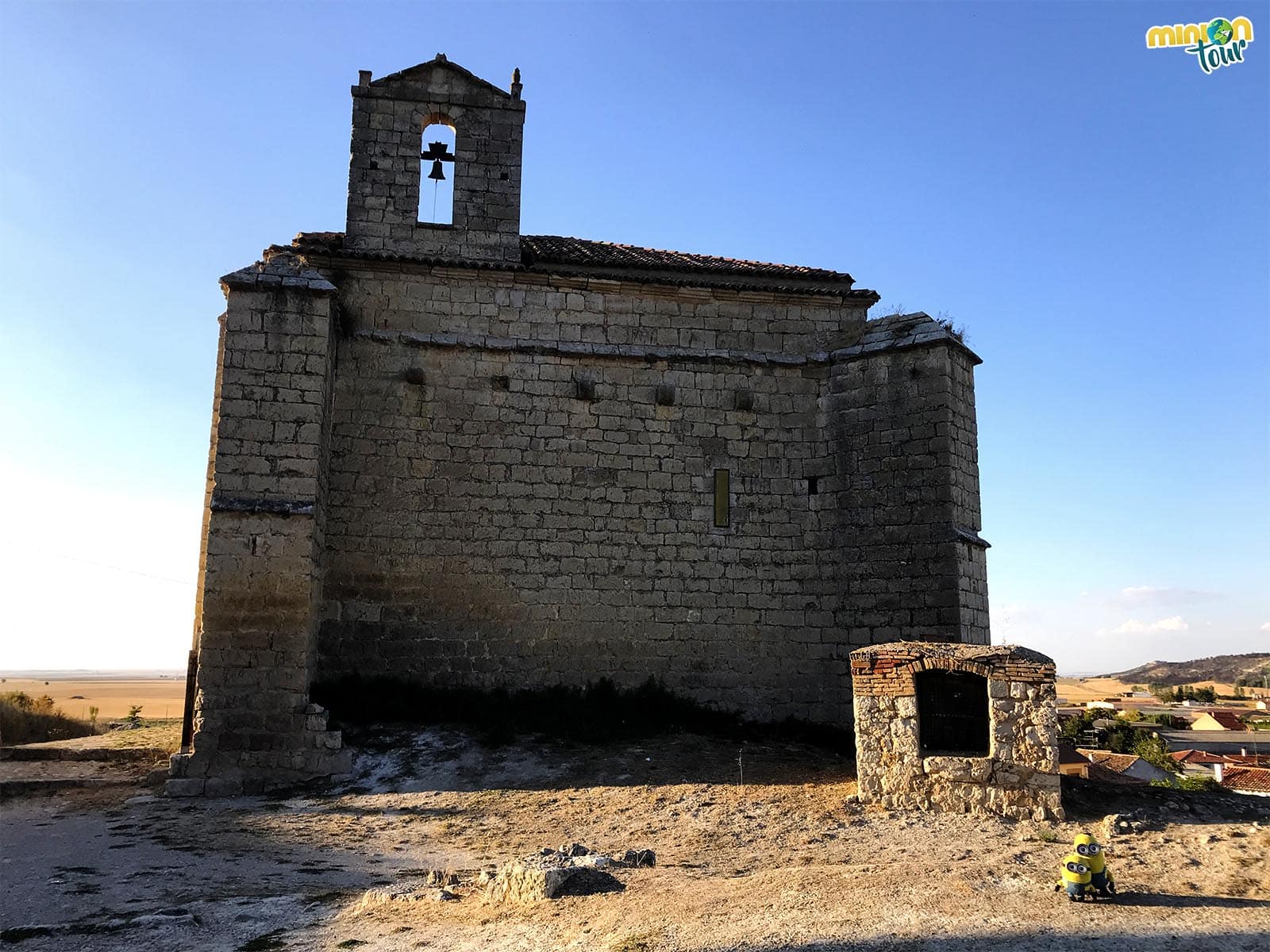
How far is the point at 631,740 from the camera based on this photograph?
399 inches

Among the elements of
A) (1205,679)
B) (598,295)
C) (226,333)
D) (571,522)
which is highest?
(598,295)

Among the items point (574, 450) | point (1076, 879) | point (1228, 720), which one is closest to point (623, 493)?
point (574, 450)

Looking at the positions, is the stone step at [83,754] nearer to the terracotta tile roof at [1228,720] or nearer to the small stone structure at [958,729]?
the small stone structure at [958,729]

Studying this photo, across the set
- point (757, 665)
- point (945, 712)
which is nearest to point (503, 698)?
point (757, 665)

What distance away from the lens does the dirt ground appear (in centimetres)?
475

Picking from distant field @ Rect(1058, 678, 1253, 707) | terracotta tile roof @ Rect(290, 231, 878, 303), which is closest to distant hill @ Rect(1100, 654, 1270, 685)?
distant field @ Rect(1058, 678, 1253, 707)

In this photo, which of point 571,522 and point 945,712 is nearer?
point 945,712

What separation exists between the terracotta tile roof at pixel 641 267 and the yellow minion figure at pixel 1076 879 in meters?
8.55

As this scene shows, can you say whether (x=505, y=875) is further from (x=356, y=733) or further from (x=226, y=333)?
(x=226, y=333)

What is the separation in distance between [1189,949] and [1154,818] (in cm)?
315

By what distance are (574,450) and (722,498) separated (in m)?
2.07

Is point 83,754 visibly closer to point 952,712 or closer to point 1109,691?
point 952,712

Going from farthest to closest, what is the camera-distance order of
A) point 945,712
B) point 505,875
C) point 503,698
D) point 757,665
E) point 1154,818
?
point 757,665 < point 503,698 < point 945,712 < point 1154,818 < point 505,875

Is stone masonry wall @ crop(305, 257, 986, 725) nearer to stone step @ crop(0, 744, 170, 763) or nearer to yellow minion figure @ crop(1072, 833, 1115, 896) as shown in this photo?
stone step @ crop(0, 744, 170, 763)
